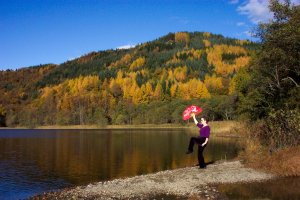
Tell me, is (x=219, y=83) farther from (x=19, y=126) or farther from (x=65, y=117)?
(x=19, y=126)

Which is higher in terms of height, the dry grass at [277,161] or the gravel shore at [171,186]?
the dry grass at [277,161]

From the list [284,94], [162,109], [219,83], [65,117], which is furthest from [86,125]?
[284,94]

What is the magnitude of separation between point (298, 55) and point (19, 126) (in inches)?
6630

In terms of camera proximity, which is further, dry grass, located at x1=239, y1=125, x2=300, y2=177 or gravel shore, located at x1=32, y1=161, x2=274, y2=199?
dry grass, located at x1=239, y1=125, x2=300, y2=177

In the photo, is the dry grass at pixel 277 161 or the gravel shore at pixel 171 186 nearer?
the gravel shore at pixel 171 186

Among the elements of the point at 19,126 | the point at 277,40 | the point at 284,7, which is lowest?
the point at 19,126

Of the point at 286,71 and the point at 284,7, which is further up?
the point at 284,7

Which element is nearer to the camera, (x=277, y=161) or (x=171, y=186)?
(x=171, y=186)

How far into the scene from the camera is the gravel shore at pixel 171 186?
720 inches

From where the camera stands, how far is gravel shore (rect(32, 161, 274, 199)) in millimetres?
18297

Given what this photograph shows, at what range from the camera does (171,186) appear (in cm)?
1991

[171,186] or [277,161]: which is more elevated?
[277,161]

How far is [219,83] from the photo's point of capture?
18912 centimetres

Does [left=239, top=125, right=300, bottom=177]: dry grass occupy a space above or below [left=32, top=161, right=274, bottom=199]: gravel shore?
above
